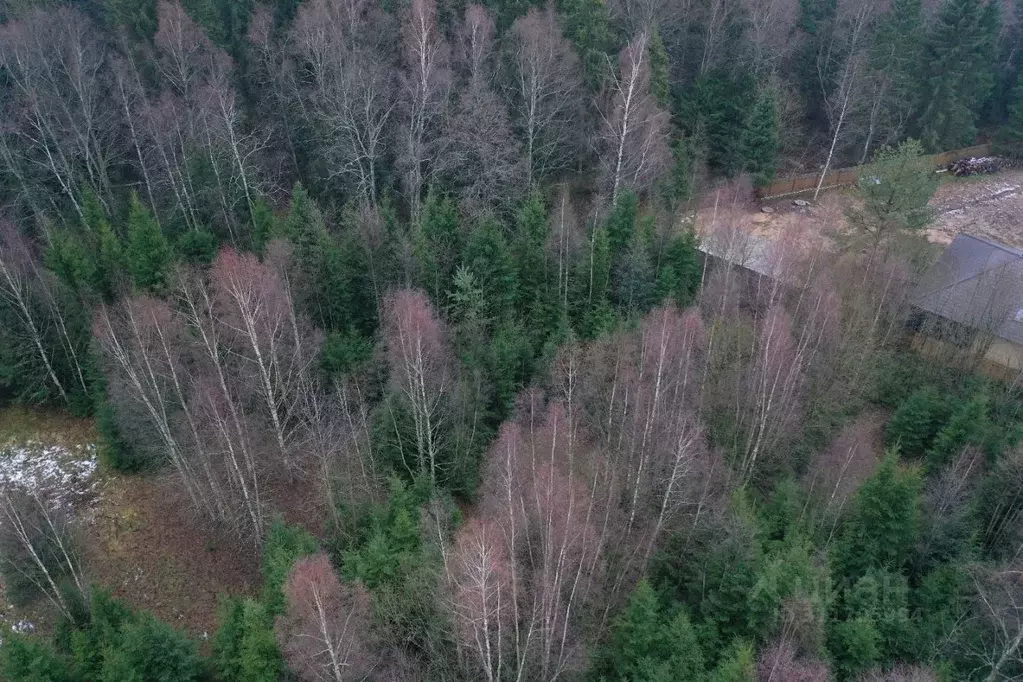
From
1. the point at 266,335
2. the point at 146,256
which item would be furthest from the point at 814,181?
the point at 146,256

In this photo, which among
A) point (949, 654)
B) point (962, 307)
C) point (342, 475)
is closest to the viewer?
point (949, 654)

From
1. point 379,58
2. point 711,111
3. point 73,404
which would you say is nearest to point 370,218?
point 379,58

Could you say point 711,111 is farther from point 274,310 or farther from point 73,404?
point 73,404

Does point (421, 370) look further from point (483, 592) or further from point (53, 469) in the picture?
point (53, 469)

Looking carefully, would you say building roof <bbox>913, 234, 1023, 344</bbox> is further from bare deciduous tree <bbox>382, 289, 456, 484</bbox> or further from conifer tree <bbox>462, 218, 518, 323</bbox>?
bare deciduous tree <bbox>382, 289, 456, 484</bbox>

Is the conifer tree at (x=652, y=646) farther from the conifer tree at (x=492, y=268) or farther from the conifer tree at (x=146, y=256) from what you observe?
the conifer tree at (x=146, y=256)

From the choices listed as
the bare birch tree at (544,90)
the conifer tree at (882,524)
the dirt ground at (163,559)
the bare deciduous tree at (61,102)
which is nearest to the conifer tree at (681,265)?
the bare birch tree at (544,90)
